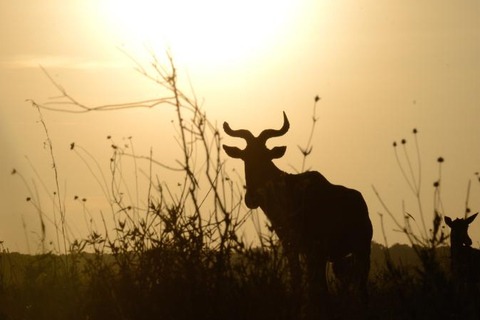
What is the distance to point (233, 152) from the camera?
1379 centimetres

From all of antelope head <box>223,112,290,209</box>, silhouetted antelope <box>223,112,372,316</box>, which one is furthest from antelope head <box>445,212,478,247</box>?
→ antelope head <box>223,112,290,209</box>

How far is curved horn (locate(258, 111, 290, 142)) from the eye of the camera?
13.8 m

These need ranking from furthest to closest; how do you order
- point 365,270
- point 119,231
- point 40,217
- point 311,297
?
point 365,270
point 40,217
point 119,231
point 311,297

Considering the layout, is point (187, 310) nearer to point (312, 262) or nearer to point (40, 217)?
point (312, 262)

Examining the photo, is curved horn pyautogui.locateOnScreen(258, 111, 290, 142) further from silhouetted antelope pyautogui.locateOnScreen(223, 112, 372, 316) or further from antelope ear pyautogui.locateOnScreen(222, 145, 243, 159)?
antelope ear pyautogui.locateOnScreen(222, 145, 243, 159)

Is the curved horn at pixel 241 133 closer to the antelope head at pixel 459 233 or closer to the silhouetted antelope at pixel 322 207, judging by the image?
the silhouetted antelope at pixel 322 207

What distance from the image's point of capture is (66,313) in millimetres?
8500

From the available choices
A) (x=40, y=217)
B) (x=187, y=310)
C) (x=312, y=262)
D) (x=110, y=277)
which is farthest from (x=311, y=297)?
(x=40, y=217)

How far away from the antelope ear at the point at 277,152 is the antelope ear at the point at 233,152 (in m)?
0.50

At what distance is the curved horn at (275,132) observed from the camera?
13.8 metres

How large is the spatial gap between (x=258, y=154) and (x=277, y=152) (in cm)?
35

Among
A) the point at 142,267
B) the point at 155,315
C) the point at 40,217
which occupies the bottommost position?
the point at 155,315

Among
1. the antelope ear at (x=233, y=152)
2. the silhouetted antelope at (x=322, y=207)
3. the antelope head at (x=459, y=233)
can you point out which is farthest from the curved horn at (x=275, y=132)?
the antelope head at (x=459, y=233)

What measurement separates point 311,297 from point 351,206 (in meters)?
5.80
